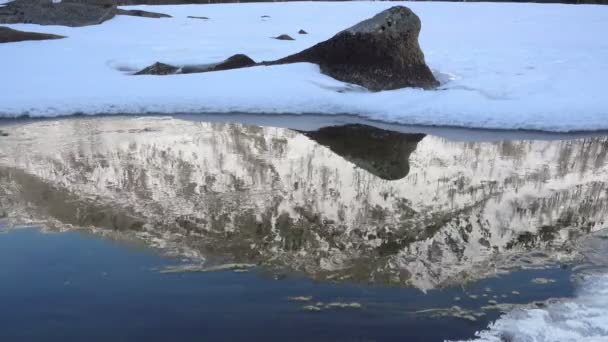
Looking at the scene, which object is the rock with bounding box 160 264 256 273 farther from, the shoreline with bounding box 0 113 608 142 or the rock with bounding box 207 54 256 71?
the rock with bounding box 207 54 256 71

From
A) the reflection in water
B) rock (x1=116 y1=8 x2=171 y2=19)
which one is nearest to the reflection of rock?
the reflection in water

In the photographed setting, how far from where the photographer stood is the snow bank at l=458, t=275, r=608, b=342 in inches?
130

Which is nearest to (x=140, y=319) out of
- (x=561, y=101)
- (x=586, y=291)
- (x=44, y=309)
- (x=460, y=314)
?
(x=44, y=309)

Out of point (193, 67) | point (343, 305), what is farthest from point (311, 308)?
point (193, 67)

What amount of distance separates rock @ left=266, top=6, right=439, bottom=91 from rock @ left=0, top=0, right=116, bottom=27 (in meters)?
13.9

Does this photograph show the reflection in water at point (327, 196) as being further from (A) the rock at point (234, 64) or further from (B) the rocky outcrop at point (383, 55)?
(A) the rock at point (234, 64)

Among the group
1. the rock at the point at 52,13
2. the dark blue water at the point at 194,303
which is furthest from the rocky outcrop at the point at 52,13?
the dark blue water at the point at 194,303

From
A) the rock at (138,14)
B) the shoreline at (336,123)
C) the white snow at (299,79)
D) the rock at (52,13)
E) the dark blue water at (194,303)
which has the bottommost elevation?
the dark blue water at (194,303)

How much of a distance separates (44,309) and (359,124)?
20.0 feet

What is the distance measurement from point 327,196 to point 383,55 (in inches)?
254

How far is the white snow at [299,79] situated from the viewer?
9477 mm

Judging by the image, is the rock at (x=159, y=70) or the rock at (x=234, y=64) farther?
the rock at (x=234, y=64)

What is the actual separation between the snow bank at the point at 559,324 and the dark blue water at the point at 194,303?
0.12 meters

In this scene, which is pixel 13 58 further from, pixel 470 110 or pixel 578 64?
pixel 578 64
